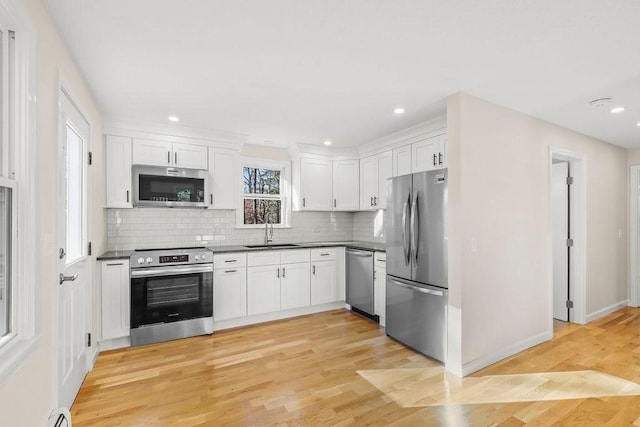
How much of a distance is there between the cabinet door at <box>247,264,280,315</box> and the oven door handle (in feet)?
1.80

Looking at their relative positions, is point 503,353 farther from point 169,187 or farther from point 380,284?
point 169,187

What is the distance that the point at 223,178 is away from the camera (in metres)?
4.04

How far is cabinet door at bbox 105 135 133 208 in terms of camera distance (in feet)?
11.2

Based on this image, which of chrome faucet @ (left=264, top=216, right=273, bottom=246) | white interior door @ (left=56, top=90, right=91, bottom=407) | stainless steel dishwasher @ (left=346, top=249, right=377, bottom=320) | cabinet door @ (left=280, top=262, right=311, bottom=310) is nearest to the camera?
white interior door @ (left=56, top=90, right=91, bottom=407)

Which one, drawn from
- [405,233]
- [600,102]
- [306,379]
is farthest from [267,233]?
[600,102]

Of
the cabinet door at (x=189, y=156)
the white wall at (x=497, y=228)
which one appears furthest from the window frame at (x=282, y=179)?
the white wall at (x=497, y=228)

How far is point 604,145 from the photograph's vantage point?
4.18 metres

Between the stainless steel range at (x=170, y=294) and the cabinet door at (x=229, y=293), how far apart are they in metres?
0.11

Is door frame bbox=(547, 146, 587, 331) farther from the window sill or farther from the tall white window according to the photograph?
the window sill

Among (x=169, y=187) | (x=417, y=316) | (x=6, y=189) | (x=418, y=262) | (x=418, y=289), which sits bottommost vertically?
(x=417, y=316)

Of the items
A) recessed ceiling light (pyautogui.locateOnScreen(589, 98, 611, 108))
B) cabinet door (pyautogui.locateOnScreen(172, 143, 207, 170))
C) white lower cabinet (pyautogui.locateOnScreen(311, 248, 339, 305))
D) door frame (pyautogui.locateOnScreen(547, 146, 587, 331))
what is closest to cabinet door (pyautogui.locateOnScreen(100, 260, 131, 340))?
cabinet door (pyautogui.locateOnScreen(172, 143, 207, 170))

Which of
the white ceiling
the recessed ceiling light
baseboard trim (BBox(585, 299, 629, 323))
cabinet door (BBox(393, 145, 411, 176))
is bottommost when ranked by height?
baseboard trim (BBox(585, 299, 629, 323))

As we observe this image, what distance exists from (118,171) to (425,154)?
136 inches

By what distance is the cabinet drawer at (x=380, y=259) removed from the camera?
376 centimetres
